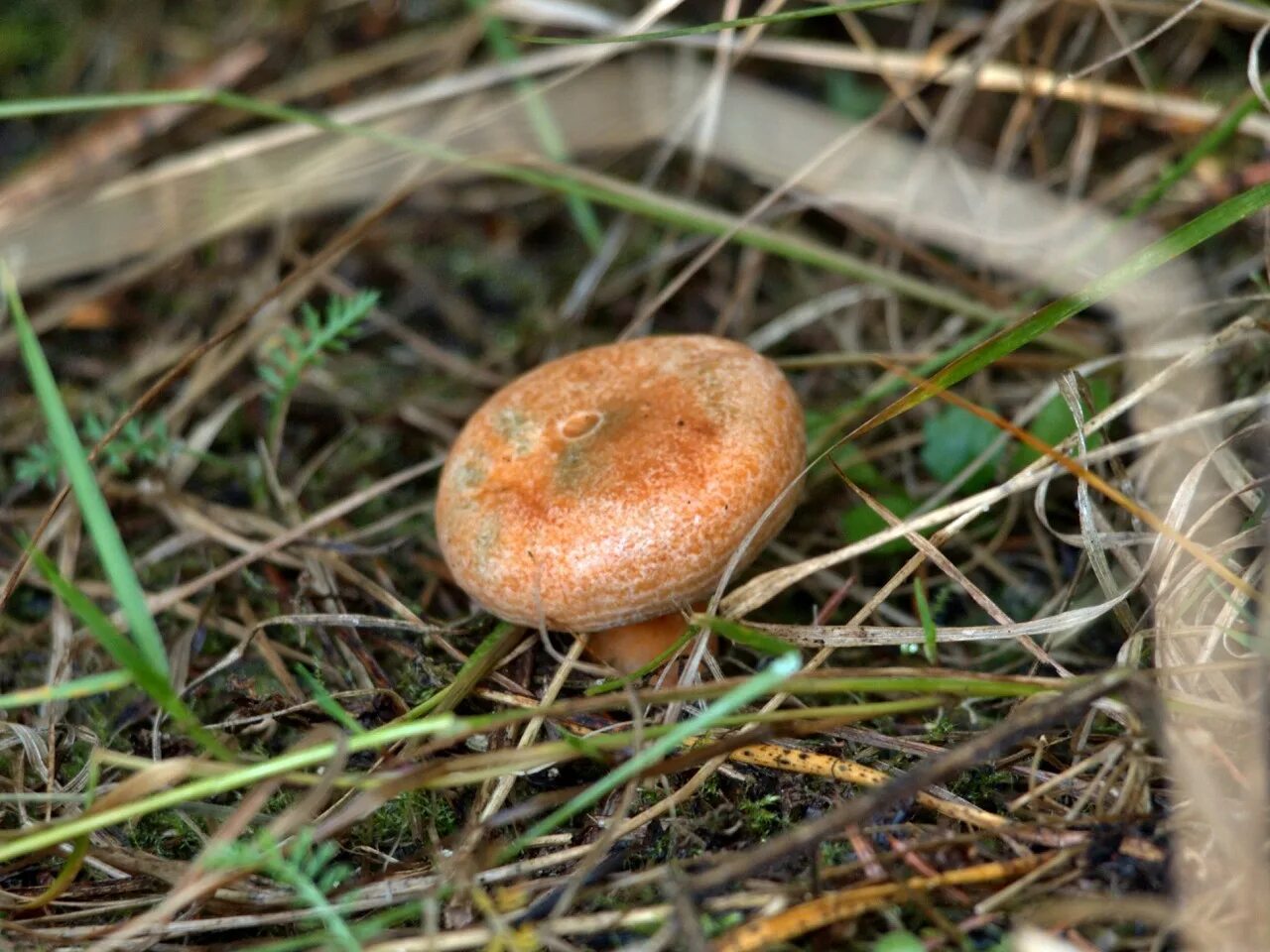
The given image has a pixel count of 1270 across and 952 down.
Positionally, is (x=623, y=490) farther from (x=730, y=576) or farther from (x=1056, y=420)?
(x=1056, y=420)

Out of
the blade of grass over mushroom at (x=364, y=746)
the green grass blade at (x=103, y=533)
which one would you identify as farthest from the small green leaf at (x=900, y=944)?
the green grass blade at (x=103, y=533)

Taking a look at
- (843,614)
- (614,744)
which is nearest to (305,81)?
(843,614)

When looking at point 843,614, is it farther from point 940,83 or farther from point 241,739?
point 940,83

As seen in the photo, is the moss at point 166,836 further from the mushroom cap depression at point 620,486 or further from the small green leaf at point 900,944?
the small green leaf at point 900,944

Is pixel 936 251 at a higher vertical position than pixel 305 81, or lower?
lower

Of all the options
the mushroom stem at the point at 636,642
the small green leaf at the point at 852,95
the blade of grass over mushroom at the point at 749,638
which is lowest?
the mushroom stem at the point at 636,642
